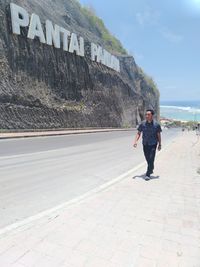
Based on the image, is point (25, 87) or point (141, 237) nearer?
point (141, 237)

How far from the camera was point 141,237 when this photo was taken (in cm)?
404

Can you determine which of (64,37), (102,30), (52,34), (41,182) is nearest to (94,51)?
(64,37)

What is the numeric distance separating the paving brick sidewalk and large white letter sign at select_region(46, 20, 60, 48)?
32.6m

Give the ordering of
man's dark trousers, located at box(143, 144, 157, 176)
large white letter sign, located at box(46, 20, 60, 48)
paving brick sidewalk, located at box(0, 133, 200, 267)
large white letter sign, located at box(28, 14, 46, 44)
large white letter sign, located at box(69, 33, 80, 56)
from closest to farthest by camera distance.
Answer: paving brick sidewalk, located at box(0, 133, 200, 267)
man's dark trousers, located at box(143, 144, 157, 176)
large white letter sign, located at box(28, 14, 46, 44)
large white letter sign, located at box(46, 20, 60, 48)
large white letter sign, located at box(69, 33, 80, 56)

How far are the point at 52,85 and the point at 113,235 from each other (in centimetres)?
3377

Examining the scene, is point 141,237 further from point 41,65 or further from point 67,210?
point 41,65

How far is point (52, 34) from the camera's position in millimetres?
36656

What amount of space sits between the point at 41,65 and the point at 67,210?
3136 cm

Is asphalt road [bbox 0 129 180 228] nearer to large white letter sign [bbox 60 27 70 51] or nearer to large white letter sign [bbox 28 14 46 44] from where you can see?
large white letter sign [bbox 28 14 46 44]

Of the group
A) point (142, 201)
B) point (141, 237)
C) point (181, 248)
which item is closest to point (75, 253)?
point (141, 237)

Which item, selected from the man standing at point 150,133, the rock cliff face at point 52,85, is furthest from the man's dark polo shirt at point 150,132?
the rock cliff face at point 52,85

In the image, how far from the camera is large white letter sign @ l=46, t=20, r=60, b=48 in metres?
35.8

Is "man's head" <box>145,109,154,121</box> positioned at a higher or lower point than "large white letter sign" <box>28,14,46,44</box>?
lower

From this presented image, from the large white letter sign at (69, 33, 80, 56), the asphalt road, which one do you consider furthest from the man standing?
the large white letter sign at (69, 33, 80, 56)
